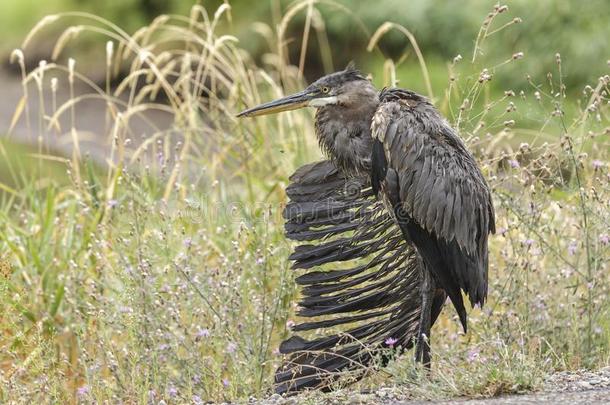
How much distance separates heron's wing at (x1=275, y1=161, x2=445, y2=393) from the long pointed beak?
0.95 ft

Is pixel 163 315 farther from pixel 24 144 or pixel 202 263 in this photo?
pixel 24 144

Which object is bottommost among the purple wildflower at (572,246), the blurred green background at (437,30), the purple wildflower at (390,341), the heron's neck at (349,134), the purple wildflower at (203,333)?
the purple wildflower at (390,341)

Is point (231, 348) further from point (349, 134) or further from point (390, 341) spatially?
point (349, 134)

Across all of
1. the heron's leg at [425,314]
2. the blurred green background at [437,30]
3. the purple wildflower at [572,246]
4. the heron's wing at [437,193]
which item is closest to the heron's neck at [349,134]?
the heron's wing at [437,193]

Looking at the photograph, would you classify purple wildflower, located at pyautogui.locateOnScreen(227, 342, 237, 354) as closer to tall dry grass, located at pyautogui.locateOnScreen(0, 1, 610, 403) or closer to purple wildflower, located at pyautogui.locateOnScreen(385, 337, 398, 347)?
tall dry grass, located at pyautogui.locateOnScreen(0, 1, 610, 403)

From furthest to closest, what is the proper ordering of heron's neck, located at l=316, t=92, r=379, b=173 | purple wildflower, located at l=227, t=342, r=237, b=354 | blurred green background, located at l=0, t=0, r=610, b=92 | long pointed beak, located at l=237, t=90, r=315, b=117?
blurred green background, located at l=0, t=0, r=610, b=92, long pointed beak, located at l=237, t=90, r=315, b=117, heron's neck, located at l=316, t=92, r=379, b=173, purple wildflower, located at l=227, t=342, r=237, b=354

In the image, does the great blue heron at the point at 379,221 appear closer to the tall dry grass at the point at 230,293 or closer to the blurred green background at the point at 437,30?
the tall dry grass at the point at 230,293

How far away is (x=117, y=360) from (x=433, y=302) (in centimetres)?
136

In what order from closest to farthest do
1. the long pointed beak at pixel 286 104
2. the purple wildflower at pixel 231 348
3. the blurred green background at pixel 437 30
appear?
the purple wildflower at pixel 231 348, the long pointed beak at pixel 286 104, the blurred green background at pixel 437 30

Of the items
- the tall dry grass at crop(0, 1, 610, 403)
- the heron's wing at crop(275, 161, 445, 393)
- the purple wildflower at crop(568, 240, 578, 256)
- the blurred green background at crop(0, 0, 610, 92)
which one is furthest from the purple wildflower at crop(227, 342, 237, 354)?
the blurred green background at crop(0, 0, 610, 92)

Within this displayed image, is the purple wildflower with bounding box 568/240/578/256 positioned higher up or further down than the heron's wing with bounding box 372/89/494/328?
further down

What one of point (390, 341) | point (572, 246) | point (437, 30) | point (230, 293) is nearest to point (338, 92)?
point (230, 293)

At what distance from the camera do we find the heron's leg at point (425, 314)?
13.4ft

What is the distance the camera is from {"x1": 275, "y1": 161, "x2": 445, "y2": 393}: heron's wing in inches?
168
